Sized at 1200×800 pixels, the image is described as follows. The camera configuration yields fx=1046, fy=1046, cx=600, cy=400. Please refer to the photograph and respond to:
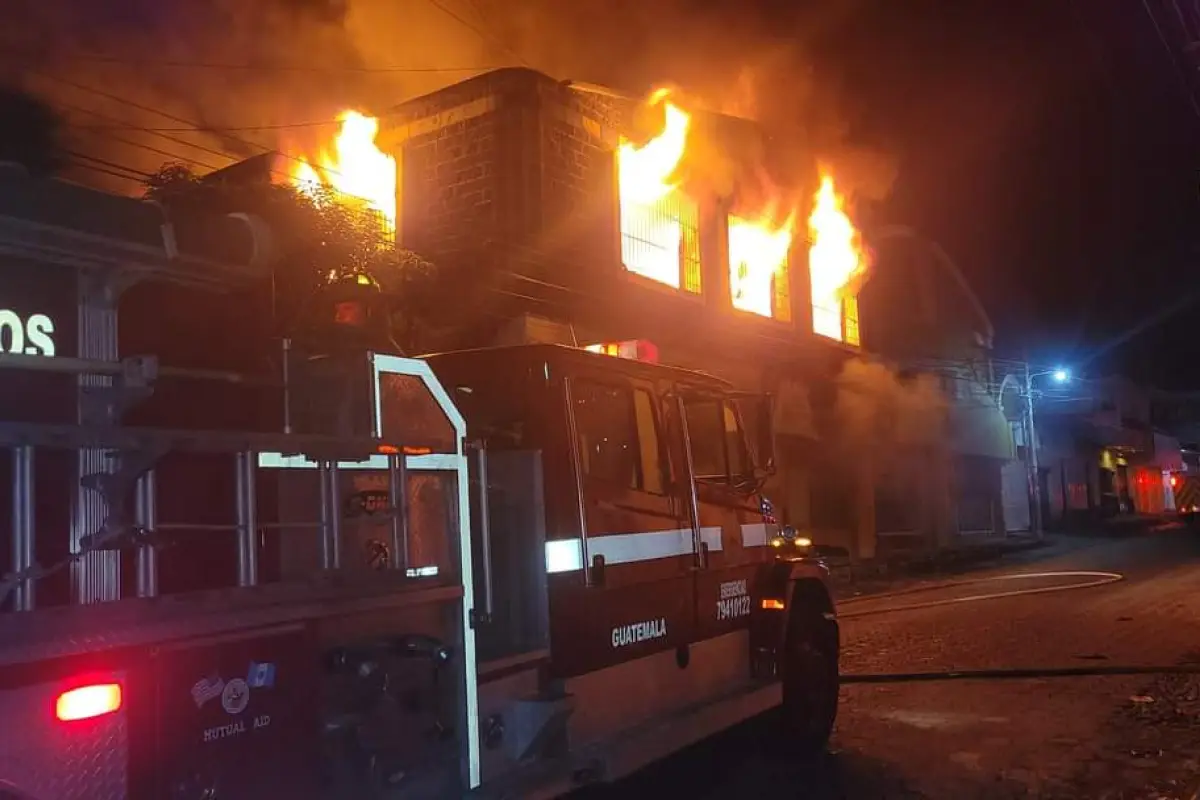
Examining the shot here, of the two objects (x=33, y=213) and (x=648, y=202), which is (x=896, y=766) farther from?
(x=648, y=202)

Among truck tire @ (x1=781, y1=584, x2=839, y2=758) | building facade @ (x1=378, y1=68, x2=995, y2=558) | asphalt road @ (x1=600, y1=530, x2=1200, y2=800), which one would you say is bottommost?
→ asphalt road @ (x1=600, y1=530, x2=1200, y2=800)

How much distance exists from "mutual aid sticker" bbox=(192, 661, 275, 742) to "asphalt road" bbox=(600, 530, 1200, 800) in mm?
3528

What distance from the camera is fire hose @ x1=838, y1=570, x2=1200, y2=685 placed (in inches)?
353

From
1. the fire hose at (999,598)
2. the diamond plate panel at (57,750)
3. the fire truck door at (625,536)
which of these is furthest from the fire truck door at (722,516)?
the fire hose at (999,598)

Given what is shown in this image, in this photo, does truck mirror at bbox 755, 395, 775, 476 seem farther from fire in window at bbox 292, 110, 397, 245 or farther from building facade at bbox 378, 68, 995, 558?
fire in window at bbox 292, 110, 397, 245

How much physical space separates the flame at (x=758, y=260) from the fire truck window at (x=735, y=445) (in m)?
12.3

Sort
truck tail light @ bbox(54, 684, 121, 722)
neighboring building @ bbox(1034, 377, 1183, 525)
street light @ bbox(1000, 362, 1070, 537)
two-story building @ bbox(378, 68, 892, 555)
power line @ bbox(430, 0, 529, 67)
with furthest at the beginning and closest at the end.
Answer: neighboring building @ bbox(1034, 377, 1183, 525) → street light @ bbox(1000, 362, 1070, 537) → power line @ bbox(430, 0, 529, 67) → two-story building @ bbox(378, 68, 892, 555) → truck tail light @ bbox(54, 684, 121, 722)

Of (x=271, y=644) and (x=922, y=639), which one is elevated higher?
(x=271, y=644)

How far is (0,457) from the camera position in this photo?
2684mm

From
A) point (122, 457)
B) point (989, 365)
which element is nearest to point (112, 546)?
point (122, 457)

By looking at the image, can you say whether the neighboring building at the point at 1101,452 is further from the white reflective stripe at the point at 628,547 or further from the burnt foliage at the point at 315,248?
the white reflective stripe at the point at 628,547

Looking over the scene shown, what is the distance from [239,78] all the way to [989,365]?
76.9ft

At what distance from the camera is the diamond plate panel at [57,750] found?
2.38 meters

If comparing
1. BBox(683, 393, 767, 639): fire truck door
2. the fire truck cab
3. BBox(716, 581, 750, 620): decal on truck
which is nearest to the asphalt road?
the fire truck cab
